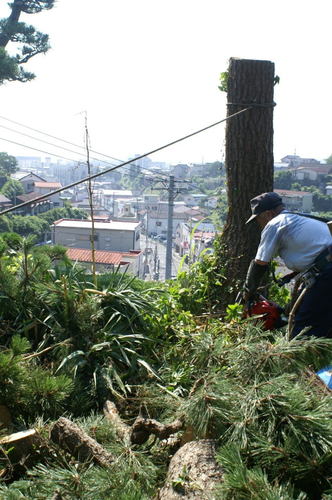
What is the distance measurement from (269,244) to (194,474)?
1833mm

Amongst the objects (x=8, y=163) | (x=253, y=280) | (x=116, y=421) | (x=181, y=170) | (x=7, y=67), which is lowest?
(x=116, y=421)

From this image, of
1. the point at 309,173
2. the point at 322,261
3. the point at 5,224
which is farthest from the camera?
the point at 309,173

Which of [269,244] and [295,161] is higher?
[295,161]

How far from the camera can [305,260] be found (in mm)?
3480

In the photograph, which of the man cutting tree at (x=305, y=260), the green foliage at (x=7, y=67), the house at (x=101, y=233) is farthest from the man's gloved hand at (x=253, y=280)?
the green foliage at (x=7, y=67)

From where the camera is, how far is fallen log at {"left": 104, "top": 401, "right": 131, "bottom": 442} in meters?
2.51

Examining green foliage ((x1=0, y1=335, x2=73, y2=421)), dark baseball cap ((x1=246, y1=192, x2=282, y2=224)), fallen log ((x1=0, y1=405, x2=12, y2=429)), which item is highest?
dark baseball cap ((x1=246, y1=192, x2=282, y2=224))

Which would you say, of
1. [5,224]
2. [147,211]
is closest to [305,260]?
[5,224]

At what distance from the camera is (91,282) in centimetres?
381

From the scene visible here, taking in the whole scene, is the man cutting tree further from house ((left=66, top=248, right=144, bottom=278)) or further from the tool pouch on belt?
house ((left=66, top=248, right=144, bottom=278))

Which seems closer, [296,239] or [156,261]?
[296,239]

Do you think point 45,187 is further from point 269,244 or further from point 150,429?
point 150,429

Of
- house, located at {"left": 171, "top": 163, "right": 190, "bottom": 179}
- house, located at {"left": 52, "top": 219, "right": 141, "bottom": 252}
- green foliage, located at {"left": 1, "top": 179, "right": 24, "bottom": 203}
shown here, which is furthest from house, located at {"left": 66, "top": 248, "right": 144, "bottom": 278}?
house, located at {"left": 171, "top": 163, "right": 190, "bottom": 179}

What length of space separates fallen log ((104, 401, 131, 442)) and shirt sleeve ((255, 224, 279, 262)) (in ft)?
4.36
